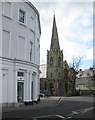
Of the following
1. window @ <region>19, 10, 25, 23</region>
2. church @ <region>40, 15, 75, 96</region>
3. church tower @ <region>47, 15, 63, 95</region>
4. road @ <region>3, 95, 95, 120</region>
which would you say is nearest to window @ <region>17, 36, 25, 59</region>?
window @ <region>19, 10, 25, 23</region>

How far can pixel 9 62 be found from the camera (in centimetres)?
1934

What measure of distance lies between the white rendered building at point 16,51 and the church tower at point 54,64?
188ft

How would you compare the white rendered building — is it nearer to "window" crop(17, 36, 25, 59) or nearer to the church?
"window" crop(17, 36, 25, 59)

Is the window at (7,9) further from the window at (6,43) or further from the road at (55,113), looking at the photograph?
the road at (55,113)

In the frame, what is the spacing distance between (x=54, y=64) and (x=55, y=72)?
332cm

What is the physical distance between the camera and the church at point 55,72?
79938 mm

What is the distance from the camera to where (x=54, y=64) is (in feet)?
269

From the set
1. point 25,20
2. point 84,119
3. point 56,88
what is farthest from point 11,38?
point 56,88

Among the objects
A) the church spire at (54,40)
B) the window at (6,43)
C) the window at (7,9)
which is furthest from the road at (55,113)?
the church spire at (54,40)

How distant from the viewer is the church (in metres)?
79.9

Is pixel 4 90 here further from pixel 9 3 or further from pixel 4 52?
pixel 9 3

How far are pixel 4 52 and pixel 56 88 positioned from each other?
6126cm

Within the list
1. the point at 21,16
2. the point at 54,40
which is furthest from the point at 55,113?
the point at 54,40

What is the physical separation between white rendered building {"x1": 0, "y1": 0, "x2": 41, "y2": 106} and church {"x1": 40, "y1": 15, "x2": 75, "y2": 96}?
5735cm
